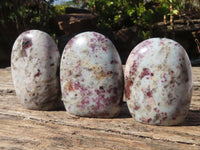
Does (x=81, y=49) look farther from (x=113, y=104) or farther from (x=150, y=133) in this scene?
(x=150, y=133)

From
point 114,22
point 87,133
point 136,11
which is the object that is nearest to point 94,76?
point 87,133

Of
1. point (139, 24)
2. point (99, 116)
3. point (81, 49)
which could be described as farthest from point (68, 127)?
point (139, 24)

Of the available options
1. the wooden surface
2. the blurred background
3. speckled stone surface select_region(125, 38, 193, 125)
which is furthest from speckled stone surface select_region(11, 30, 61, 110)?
the blurred background

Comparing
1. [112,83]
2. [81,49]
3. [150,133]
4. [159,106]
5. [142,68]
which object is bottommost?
[150,133]

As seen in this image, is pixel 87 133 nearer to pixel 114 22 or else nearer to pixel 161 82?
pixel 161 82

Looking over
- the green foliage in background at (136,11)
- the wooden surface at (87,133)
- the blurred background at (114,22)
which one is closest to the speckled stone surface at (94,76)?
the wooden surface at (87,133)

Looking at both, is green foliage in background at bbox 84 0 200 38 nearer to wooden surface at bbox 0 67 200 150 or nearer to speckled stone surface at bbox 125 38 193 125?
speckled stone surface at bbox 125 38 193 125

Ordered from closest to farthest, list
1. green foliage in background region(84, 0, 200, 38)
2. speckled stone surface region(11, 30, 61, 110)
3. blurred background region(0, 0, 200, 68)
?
1. speckled stone surface region(11, 30, 61, 110)
2. green foliage in background region(84, 0, 200, 38)
3. blurred background region(0, 0, 200, 68)
